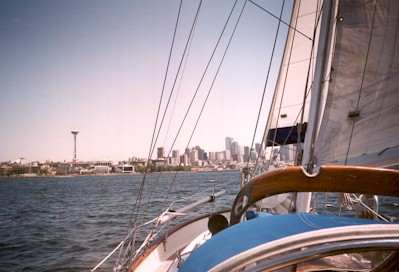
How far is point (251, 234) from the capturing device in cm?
159

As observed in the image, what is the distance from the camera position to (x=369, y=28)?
3619mm

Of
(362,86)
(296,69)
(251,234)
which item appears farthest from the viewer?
(296,69)

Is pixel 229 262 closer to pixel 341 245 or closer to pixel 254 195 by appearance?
pixel 341 245

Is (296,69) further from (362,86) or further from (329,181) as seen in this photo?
(329,181)

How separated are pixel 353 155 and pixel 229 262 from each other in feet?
10.2

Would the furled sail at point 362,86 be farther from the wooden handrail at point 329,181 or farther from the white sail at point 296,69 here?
the white sail at point 296,69

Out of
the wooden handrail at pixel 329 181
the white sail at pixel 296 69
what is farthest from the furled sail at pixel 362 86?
the white sail at pixel 296 69

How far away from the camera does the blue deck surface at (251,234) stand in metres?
1.45

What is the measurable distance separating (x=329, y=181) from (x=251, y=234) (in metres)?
0.90

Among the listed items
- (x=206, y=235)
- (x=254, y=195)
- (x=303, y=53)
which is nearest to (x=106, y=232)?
(x=206, y=235)

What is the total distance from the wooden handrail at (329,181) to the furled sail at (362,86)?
1316 millimetres

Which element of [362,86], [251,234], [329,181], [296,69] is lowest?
[251,234]

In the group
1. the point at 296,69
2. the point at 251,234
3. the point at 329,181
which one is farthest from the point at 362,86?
the point at 296,69

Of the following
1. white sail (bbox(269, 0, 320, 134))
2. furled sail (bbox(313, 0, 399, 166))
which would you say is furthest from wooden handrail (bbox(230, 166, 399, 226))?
white sail (bbox(269, 0, 320, 134))
